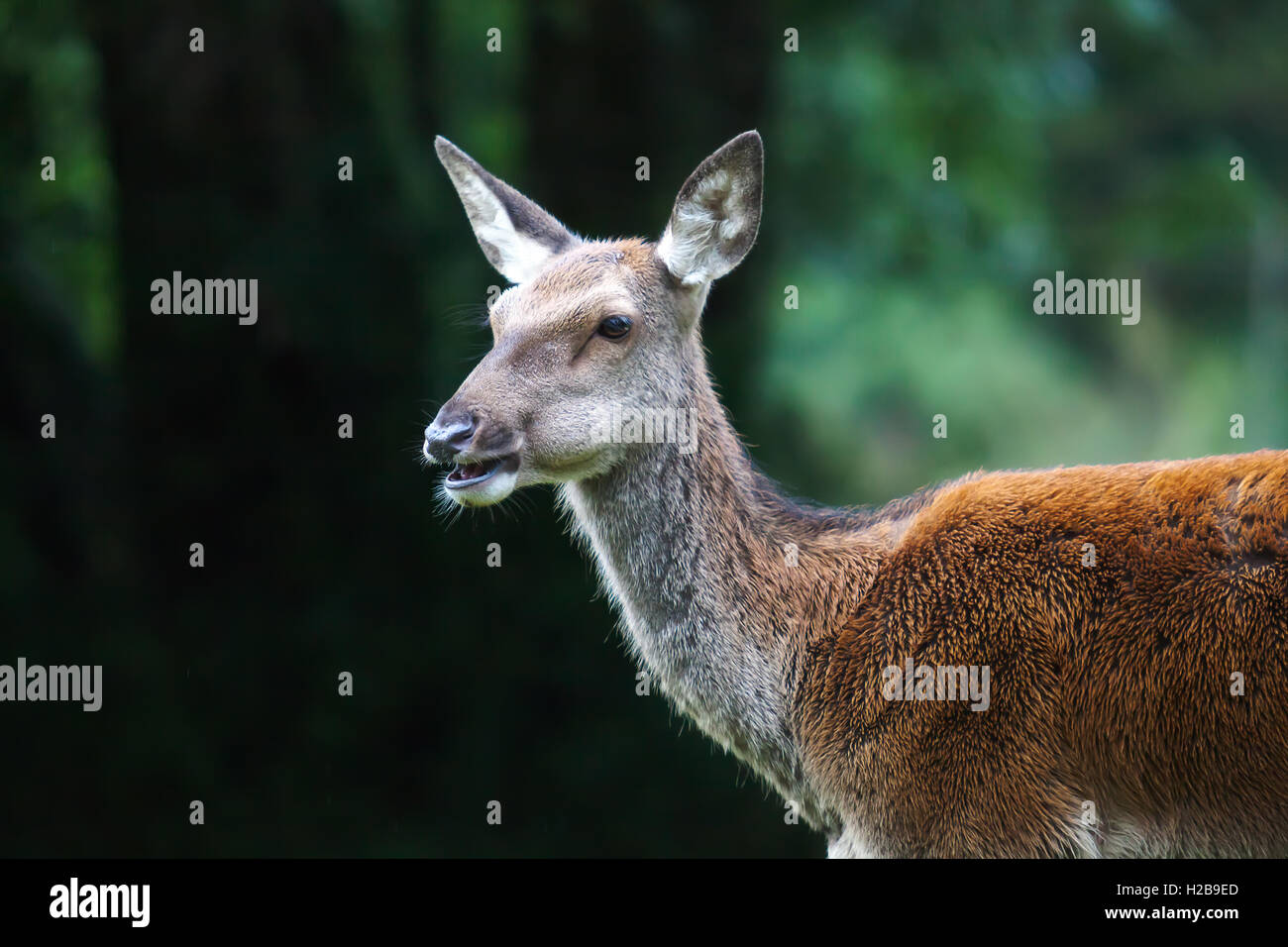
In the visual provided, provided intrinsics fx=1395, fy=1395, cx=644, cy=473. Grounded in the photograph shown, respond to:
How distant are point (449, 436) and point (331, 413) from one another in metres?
5.51

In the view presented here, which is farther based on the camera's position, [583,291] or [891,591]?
[583,291]

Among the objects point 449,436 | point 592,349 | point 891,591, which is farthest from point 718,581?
A: point 449,436

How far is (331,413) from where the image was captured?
10469 mm

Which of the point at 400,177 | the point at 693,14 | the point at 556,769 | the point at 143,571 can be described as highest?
the point at 693,14

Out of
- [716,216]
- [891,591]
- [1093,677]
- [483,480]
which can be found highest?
[716,216]

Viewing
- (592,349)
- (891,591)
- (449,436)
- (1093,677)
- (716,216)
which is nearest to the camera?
(1093,677)

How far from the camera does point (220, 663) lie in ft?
35.3

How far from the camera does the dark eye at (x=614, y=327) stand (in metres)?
5.63

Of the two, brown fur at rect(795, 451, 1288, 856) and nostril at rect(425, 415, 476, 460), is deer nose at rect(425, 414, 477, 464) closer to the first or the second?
nostril at rect(425, 415, 476, 460)

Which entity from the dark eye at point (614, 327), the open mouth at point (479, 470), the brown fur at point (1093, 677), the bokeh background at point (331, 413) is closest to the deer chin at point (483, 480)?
the open mouth at point (479, 470)

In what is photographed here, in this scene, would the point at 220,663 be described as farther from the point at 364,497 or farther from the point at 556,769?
the point at 556,769

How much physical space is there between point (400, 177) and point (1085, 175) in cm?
1034

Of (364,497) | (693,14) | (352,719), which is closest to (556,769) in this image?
(352,719)

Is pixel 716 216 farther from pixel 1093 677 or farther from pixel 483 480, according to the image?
pixel 1093 677
